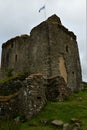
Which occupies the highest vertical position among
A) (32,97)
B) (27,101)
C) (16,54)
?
(16,54)

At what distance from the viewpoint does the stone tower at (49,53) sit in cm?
3675

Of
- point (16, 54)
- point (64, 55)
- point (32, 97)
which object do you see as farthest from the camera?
point (16, 54)

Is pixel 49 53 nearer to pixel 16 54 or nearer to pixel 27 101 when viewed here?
pixel 16 54

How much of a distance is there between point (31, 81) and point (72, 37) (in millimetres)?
18310

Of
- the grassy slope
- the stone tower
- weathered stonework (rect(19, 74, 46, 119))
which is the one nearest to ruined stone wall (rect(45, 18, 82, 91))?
the stone tower

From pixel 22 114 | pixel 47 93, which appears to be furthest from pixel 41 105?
pixel 47 93

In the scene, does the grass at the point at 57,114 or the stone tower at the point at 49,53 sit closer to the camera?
the grass at the point at 57,114

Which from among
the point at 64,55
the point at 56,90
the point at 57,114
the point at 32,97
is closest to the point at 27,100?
the point at 32,97

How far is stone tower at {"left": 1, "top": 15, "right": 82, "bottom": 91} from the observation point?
1447 inches

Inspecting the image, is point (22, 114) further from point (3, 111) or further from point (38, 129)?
point (38, 129)

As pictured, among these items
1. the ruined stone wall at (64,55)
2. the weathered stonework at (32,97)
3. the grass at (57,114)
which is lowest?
the grass at (57,114)

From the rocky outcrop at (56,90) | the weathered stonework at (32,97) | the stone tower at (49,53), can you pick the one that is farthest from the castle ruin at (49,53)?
the weathered stonework at (32,97)

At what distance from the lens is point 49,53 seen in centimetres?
3666

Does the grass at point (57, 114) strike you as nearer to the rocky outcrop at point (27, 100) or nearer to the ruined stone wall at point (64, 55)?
the rocky outcrop at point (27, 100)
